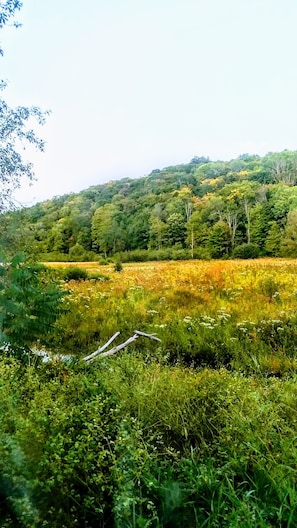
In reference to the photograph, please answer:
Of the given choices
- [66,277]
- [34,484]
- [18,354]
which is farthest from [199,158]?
[34,484]

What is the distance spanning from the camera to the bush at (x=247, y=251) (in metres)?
2.69

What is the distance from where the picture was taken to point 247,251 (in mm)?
2701

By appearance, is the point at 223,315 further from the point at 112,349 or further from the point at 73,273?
the point at 73,273

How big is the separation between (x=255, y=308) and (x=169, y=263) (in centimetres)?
58

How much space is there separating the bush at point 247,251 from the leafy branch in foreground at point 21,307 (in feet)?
3.87

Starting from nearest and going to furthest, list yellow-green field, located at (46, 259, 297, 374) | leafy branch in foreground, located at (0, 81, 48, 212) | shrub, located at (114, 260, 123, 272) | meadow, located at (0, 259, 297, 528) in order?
1. meadow, located at (0, 259, 297, 528)
2. leafy branch in foreground, located at (0, 81, 48, 212)
3. yellow-green field, located at (46, 259, 297, 374)
4. shrub, located at (114, 260, 123, 272)

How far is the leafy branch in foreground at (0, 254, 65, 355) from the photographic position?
175 centimetres

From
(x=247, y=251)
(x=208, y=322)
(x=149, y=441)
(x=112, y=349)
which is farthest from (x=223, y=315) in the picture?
(x=149, y=441)

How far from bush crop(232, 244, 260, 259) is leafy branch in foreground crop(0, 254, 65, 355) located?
1.18m

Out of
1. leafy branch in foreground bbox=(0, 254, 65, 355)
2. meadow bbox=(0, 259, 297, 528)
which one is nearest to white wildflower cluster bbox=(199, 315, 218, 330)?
meadow bbox=(0, 259, 297, 528)

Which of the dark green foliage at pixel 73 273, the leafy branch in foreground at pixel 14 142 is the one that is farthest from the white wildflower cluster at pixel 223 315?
the leafy branch in foreground at pixel 14 142

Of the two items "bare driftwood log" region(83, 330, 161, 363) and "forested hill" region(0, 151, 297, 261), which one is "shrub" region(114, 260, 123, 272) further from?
"bare driftwood log" region(83, 330, 161, 363)

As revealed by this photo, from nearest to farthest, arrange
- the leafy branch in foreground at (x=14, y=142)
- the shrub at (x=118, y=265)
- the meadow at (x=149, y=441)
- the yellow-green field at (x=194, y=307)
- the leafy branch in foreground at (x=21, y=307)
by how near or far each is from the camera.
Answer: the meadow at (x=149, y=441)
the leafy branch in foreground at (x=21, y=307)
the leafy branch in foreground at (x=14, y=142)
the yellow-green field at (x=194, y=307)
the shrub at (x=118, y=265)

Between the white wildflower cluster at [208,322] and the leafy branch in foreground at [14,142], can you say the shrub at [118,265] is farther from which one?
the leafy branch in foreground at [14,142]
